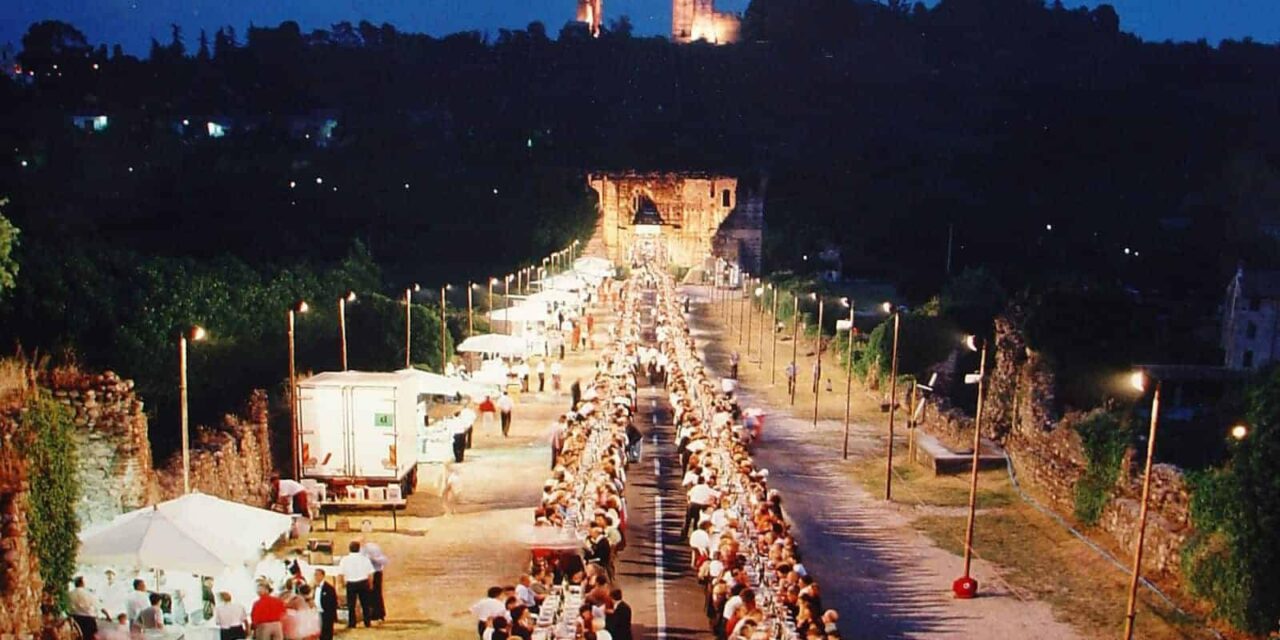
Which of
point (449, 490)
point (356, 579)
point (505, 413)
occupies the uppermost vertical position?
point (356, 579)

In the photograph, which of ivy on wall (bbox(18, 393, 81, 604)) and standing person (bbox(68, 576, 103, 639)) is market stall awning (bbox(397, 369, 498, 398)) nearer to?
ivy on wall (bbox(18, 393, 81, 604))

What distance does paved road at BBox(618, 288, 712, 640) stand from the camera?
15.5 metres

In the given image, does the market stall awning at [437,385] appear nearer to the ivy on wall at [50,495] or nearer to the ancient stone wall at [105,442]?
the ancient stone wall at [105,442]

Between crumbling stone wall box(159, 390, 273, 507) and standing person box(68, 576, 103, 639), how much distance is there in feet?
13.7

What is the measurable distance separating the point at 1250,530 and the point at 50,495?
48.4 feet

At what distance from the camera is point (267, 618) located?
12984 mm

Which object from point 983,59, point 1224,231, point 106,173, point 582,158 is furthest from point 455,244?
point 983,59

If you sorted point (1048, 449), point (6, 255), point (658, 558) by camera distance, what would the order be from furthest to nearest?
point (1048, 449) < point (6, 255) < point (658, 558)

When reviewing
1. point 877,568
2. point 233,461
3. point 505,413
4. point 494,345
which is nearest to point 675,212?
point 494,345

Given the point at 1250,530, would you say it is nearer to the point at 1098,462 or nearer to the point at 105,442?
the point at 1098,462

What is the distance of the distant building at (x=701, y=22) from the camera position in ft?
560

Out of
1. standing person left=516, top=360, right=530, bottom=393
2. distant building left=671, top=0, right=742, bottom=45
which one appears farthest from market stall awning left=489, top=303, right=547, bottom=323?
distant building left=671, top=0, right=742, bottom=45

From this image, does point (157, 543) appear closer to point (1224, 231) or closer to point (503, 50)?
point (1224, 231)

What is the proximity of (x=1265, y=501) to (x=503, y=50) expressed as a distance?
416ft
